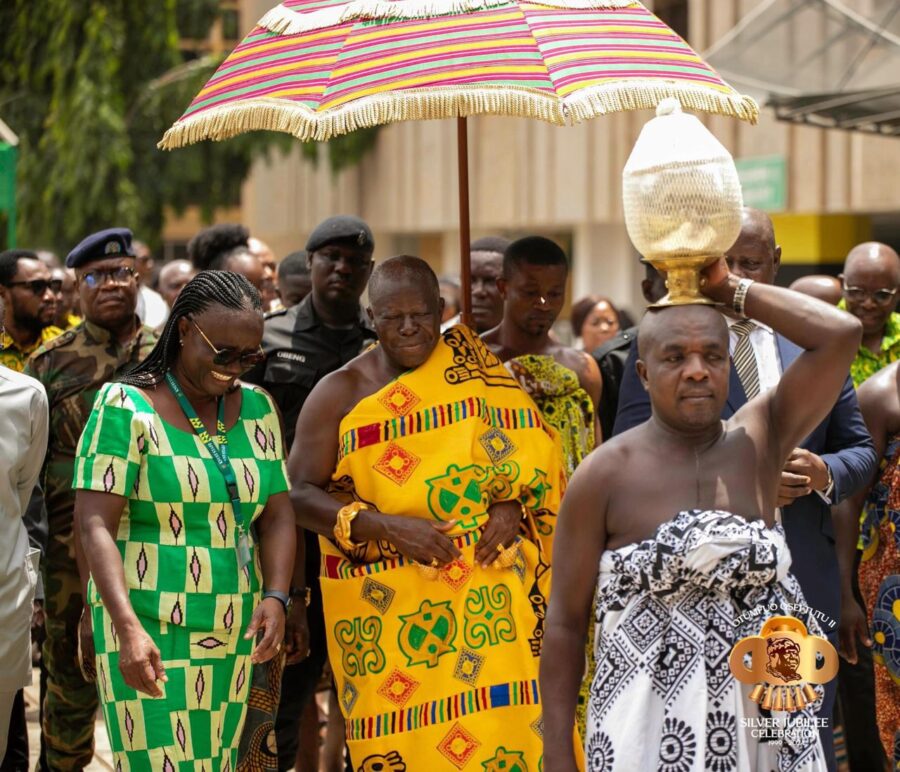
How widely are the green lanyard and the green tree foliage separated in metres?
9.49

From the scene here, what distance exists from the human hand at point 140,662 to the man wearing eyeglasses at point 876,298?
4474 mm

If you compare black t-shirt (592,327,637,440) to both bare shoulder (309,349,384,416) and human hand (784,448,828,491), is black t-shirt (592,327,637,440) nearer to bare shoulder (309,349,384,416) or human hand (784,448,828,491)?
bare shoulder (309,349,384,416)

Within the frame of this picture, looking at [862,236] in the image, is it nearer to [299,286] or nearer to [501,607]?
[299,286]

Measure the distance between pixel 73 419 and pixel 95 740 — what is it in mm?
2166

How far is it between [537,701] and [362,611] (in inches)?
27.4

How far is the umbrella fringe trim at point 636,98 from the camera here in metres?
4.56

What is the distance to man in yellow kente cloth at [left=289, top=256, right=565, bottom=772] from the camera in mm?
5277

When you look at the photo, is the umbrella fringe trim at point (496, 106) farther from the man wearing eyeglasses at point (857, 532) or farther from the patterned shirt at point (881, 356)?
the patterned shirt at point (881, 356)

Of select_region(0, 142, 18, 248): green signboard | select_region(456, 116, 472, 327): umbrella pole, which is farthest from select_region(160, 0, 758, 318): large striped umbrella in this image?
select_region(0, 142, 18, 248): green signboard

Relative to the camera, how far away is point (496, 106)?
15.1 ft

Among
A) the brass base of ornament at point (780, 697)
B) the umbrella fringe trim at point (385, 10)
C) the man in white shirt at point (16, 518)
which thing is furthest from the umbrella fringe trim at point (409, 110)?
the brass base of ornament at point (780, 697)

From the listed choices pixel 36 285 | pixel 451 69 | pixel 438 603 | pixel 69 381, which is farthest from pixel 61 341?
pixel 451 69

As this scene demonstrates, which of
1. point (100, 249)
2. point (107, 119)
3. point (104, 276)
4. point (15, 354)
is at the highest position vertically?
point (107, 119)

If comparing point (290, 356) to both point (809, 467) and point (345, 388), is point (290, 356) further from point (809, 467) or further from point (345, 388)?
point (809, 467)
